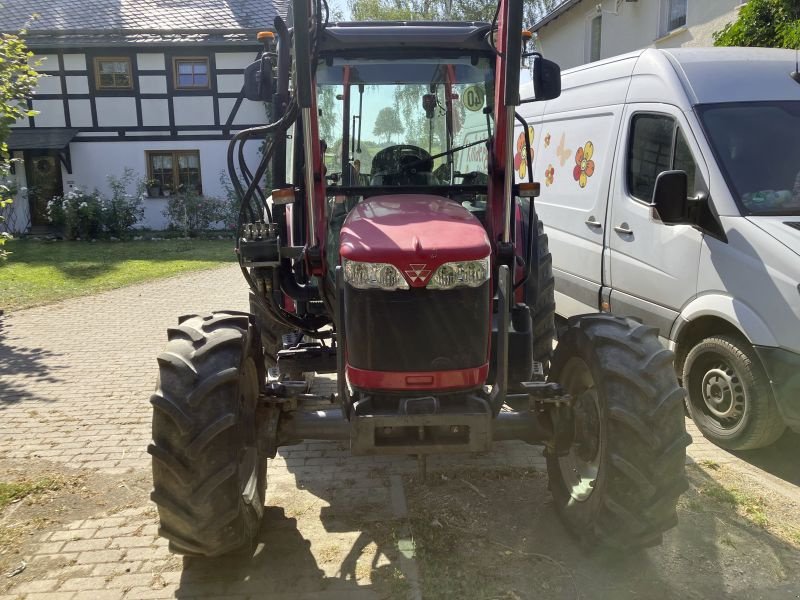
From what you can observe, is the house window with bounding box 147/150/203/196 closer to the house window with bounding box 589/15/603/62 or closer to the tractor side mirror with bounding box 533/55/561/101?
the house window with bounding box 589/15/603/62

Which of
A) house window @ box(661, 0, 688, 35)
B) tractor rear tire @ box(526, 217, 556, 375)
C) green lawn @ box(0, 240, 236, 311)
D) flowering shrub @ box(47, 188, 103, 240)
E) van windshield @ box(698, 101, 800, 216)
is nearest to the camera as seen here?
tractor rear tire @ box(526, 217, 556, 375)

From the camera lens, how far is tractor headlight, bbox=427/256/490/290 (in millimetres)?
3016

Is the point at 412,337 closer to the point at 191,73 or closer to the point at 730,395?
the point at 730,395

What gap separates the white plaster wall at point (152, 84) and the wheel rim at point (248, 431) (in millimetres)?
19897

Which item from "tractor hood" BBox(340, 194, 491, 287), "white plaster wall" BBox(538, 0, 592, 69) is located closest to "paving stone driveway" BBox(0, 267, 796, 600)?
"tractor hood" BBox(340, 194, 491, 287)

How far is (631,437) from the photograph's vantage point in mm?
3074

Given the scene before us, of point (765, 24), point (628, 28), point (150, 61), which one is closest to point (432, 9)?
point (150, 61)

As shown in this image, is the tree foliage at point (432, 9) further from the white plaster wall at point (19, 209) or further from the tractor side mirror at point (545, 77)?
the tractor side mirror at point (545, 77)

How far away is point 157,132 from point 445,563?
20549mm

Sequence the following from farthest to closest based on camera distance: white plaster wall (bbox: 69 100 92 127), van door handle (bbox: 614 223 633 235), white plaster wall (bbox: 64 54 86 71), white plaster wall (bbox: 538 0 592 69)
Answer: white plaster wall (bbox: 69 100 92 127), white plaster wall (bbox: 64 54 86 71), white plaster wall (bbox: 538 0 592 69), van door handle (bbox: 614 223 633 235)

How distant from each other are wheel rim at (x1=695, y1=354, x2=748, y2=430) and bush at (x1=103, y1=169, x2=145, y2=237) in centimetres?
1771

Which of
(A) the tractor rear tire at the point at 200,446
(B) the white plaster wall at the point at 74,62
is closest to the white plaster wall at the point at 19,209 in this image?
(B) the white plaster wall at the point at 74,62

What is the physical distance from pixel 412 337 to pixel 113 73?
2122cm

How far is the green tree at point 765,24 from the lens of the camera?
8578 mm
